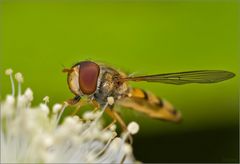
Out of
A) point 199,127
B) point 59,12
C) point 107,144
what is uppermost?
point 59,12

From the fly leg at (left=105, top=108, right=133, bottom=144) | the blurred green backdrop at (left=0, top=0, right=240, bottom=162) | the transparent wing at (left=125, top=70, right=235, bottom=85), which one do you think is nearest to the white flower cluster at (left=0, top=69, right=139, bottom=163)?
the fly leg at (left=105, top=108, right=133, bottom=144)

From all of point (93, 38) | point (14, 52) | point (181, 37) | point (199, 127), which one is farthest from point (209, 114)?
point (14, 52)

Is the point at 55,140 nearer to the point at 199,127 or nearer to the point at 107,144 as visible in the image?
the point at 107,144

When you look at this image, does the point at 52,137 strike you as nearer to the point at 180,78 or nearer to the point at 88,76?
the point at 88,76

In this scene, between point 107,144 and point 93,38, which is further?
point 93,38

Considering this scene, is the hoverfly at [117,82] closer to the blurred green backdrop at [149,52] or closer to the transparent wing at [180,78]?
the transparent wing at [180,78]

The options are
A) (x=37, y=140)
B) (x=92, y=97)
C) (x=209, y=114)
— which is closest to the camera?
(x=37, y=140)

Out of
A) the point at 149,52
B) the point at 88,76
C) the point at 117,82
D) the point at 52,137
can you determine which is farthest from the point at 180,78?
the point at 149,52

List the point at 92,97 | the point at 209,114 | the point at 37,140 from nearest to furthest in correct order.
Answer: the point at 37,140
the point at 92,97
the point at 209,114
